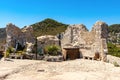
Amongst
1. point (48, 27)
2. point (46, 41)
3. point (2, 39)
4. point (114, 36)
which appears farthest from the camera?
point (48, 27)

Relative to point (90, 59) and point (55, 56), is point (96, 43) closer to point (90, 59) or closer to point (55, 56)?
point (90, 59)

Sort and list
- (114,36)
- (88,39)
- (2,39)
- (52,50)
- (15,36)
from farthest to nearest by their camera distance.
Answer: (114,36) < (2,39) < (15,36) < (88,39) < (52,50)

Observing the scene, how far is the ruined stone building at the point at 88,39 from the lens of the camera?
3412cm

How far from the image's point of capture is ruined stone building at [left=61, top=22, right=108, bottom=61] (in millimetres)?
34125

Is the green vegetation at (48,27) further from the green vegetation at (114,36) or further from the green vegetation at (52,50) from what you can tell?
the green vegetation at (52,50)

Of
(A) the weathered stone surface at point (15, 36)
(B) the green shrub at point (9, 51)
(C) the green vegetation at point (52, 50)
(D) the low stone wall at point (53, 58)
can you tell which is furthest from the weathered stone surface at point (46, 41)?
(D) the low stone wall at point (53, 58)

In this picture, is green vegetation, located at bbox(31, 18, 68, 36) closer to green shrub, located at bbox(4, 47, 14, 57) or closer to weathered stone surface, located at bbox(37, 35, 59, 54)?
weathered stone surface, located at bbox(37, 35, 59, 54)

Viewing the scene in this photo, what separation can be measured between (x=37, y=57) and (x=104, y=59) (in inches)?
411

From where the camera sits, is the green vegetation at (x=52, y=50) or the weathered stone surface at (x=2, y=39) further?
the weathered stone surface at (x=2, y=39)

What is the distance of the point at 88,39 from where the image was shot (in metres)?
40.2

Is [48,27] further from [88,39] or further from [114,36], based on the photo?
[88,39]

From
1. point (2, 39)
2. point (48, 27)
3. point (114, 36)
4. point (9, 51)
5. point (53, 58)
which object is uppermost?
point (48, 27)

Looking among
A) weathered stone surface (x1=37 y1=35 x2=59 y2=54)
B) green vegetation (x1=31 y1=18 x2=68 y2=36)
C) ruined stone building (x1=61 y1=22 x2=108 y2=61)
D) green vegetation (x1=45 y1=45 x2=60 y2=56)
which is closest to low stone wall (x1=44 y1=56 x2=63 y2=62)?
ruined stone building (x1=61 y1=22 x2=108 y2=61)

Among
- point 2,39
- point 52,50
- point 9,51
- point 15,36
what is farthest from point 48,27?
point 9,51
